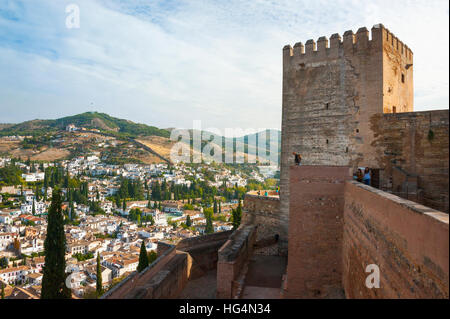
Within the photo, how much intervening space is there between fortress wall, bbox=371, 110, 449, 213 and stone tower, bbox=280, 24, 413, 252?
0.43 meters

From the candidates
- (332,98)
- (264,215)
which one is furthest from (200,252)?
(332,98)

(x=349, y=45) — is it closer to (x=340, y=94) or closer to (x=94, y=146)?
(x=340, y=94)

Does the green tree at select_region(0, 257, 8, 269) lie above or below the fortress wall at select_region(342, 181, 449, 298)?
below

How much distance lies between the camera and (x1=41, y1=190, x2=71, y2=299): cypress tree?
14938mm

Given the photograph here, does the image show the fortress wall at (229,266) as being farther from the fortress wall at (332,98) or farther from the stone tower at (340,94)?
the fortress wall at (332,98)

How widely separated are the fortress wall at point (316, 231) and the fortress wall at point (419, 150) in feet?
9.28

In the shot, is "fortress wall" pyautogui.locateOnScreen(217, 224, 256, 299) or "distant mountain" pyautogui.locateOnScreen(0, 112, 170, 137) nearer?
"fortress wall" pyautogui.locateOnScreen(217, 224, 256, 299)

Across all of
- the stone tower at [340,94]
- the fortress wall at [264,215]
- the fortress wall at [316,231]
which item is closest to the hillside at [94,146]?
the fortress wall at [264,215]

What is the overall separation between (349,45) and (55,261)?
51.7ft

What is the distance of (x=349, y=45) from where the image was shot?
10.3 meters

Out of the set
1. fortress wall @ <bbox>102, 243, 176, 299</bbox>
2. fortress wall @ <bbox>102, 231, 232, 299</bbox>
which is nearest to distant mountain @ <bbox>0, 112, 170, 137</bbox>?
fortress wall @ <bbox>102, 231, 232, 299</bbox>

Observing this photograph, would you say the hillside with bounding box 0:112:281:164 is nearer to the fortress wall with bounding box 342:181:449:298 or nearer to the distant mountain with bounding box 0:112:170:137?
the distant mountain with bounding box 0:112:170:137

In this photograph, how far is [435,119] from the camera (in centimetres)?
838

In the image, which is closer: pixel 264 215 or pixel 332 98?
pixel 332 98
